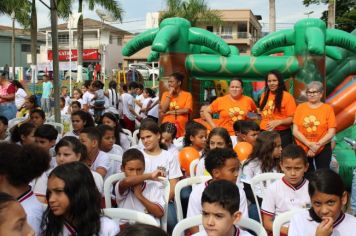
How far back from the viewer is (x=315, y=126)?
502 centimetres

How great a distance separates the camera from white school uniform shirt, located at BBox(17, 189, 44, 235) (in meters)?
2.49

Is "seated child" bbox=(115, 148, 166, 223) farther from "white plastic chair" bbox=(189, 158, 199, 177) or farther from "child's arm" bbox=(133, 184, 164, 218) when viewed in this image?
"white plastic chair" bbox=(189, 158, 199, 177)

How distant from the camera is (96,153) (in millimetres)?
4184

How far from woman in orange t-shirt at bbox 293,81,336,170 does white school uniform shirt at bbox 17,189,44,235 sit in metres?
3.30

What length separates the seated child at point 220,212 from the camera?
2412mm

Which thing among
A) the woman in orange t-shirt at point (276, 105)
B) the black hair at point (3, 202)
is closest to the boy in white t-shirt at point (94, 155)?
the woman in orange t-shirt at point (276, 105)

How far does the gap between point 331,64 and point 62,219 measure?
19.0 feet

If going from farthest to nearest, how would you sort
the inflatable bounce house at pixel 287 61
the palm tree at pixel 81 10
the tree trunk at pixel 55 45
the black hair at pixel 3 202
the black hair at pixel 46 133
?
the palm tree at pixel 81 10 → the tree trunk at pixel 55 45 → the inflatable bounce house at pixel 287 61 → the black hair at pixel 46 133 → the black hair at pixel 3 202

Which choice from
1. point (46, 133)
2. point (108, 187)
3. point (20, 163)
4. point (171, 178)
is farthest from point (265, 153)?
point (20, 163)

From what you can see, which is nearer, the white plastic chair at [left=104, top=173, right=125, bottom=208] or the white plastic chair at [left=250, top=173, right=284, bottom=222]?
the white plastic chair at [left=104, top=173, right=125, bottom=208]

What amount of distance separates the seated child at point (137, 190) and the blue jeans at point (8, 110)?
498 cm

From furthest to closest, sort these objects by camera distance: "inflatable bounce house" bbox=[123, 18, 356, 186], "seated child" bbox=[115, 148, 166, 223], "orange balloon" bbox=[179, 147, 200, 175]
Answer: "inflatable bounce house" bbox=[123, 18, 356, 186], "orange balloon" bbox=[179, 147, 200, 175], "seated child" bbox=[115, 148, 166, 223]

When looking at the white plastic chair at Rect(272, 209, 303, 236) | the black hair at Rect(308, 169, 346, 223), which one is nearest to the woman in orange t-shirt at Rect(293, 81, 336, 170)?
the white plastic chair at Rect(272, 209, 303, 236)

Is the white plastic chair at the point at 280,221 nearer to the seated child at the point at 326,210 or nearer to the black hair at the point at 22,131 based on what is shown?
the seated child at the point at 326,210
